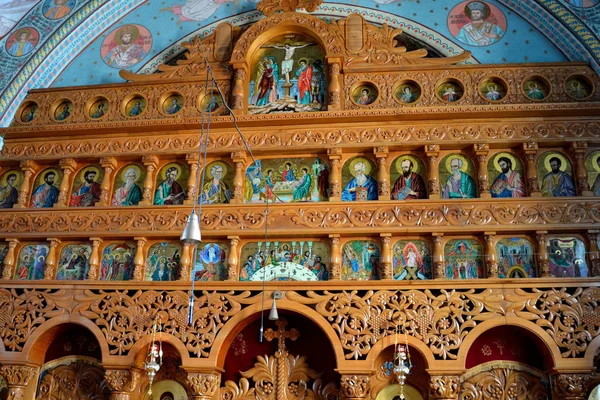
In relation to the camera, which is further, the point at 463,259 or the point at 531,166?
the point at 531,166

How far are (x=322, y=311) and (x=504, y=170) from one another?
10.00ft

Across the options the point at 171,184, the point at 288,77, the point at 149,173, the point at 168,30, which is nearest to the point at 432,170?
the point at 288,77

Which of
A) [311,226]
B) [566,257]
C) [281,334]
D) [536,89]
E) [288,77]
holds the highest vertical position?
[288,77]

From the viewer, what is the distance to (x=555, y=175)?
820 centimetres

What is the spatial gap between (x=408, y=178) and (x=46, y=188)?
5.24 m

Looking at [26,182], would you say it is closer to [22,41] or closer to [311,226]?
[22,41]

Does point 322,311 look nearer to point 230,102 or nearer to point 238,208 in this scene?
point 238,208

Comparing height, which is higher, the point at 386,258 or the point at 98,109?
the point at 98,109

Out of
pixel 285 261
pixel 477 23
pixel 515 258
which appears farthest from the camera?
pixel 477 23

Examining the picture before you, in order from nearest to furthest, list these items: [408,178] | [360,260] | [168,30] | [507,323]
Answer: [507,323], [360,260], [408,178], [168,30]

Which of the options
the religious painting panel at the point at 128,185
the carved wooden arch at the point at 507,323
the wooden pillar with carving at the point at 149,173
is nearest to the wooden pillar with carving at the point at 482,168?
the carved wooden arch at the point at 507,323

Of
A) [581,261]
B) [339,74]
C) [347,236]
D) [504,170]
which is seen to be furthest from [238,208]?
[581,261]

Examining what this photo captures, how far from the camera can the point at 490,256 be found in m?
7.77

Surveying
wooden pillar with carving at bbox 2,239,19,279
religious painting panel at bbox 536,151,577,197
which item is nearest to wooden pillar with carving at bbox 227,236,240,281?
wooden pillar with carving at bbox 2,239,19,279
